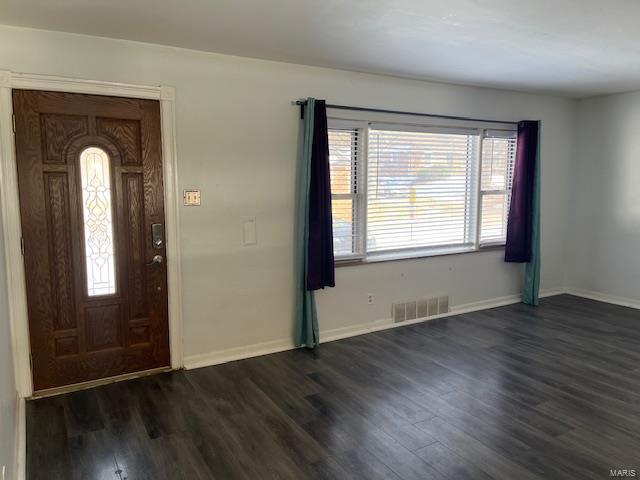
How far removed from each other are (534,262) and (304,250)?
314cm

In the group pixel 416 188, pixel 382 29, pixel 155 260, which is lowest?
pixel 155 260

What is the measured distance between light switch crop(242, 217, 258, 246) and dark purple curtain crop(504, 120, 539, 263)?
3192mm

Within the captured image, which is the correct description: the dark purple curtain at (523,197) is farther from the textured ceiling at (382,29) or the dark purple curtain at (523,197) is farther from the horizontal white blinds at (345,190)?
the horizontal white blinds at (345,190)

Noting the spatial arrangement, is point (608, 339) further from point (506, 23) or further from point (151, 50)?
point (151, 50)

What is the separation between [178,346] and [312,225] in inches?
58.3

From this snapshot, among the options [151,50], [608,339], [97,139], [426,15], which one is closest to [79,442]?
[97,139]

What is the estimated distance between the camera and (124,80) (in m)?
3.32

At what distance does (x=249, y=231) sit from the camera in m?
3.91

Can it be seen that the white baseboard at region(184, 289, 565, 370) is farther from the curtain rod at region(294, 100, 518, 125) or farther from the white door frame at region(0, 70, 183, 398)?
the curtain rod at region(294, 100, 518, 125)

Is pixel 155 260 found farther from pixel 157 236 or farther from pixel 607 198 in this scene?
pixel 607 198

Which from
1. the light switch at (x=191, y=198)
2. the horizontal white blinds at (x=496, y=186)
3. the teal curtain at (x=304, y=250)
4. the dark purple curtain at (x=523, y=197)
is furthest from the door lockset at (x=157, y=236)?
the dark purple curtain at (x=523, y=197)

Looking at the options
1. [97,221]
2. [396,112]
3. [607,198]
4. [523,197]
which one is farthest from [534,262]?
[97,221]

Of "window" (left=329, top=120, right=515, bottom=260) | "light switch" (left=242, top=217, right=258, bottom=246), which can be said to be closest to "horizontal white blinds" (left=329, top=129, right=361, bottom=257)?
"window" (left=329, top=120, right=515, bottom=260)

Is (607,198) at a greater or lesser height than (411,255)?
greater
